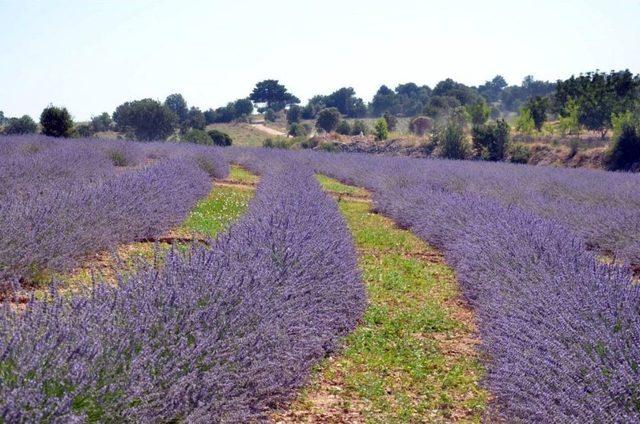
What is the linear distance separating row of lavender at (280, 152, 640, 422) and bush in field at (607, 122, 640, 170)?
18521 millimetres

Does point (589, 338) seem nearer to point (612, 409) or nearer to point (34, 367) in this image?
point (612, 409)

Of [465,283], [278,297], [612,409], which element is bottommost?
[465,283]

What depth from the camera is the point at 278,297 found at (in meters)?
3.72

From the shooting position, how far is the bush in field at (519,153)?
3225 centimetres

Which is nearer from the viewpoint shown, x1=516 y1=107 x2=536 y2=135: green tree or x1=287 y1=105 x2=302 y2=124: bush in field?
x1=516 y1=107 x2=536 y2=135: green tree

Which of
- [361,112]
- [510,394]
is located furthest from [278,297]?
[361,112]

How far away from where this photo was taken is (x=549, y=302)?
13.3 ft

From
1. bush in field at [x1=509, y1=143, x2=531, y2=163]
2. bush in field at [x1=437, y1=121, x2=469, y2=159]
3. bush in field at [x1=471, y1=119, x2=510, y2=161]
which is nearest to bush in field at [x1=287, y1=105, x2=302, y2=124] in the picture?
bush in field at [x1=437, y1=121, x2=469, y2=159]

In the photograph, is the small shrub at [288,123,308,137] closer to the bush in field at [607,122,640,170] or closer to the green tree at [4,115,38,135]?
the green tree at [4,115,38,135]

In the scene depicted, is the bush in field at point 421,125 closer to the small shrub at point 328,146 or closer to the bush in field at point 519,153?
the small shrub at point 328,146

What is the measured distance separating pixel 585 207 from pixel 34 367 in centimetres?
966

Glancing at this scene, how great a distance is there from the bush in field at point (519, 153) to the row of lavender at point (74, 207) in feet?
71.4

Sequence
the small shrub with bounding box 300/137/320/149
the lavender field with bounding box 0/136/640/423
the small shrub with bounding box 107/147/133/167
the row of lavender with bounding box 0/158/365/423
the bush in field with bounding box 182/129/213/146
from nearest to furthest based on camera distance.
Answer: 1. the row of lavender with bounding box 0/158/365/423
2. the lavender field with bounding box 0/136/640/423
3. the small shrub with bounding box 107/147/133/167
4. the bush in field with bounding box 182/129/213/146
5. the small shrub with bounding box 300/137/320/149

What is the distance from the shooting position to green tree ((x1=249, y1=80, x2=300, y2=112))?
9035 centimetres
